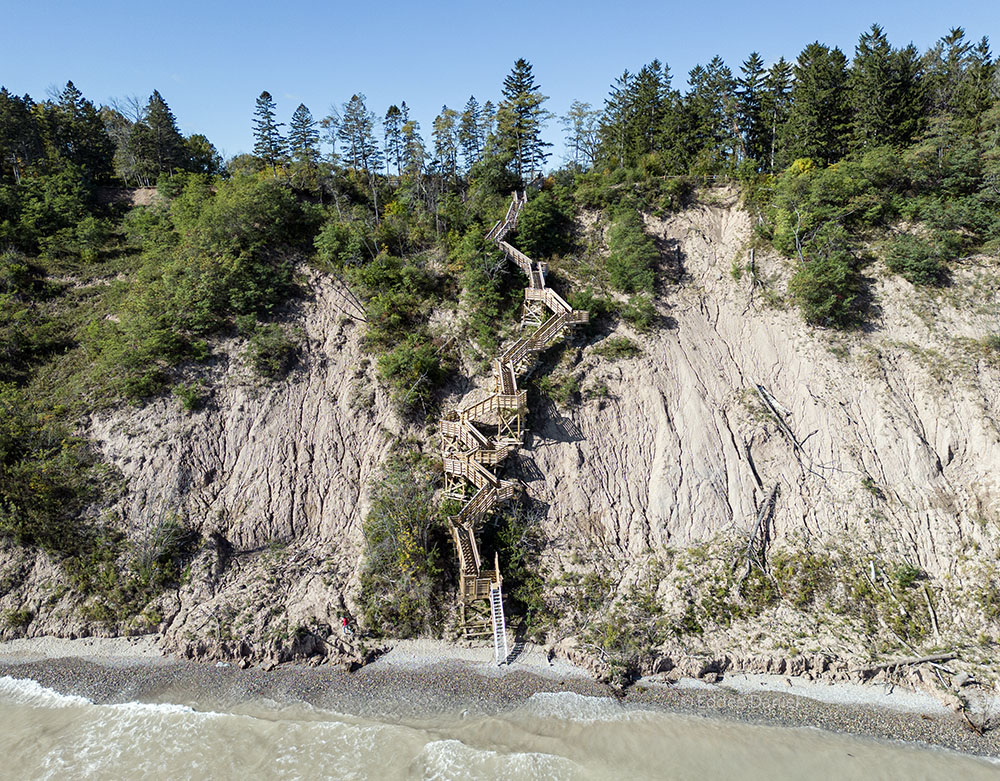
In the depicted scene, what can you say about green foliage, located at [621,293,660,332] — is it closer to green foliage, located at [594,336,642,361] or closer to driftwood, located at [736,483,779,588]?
green foliage, located at [594,336,642,361]

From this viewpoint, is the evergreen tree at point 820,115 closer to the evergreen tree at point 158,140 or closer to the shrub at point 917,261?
the shrub at point 917,261

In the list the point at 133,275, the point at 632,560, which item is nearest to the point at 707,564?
the point at 632,560

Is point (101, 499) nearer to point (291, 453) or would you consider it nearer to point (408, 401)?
point (291, 453)

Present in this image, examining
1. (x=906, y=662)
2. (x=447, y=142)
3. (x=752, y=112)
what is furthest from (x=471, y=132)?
(x=906, y=662)

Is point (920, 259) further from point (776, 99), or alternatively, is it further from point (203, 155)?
point (203, 155)

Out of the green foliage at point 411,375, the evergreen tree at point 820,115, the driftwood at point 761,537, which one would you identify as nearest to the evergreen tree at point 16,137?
the green foliage at point 411,375

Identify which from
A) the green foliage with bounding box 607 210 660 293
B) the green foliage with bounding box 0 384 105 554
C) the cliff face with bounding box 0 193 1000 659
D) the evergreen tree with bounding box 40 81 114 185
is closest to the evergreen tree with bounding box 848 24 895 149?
the cliff face with bounding box 0 193 1000 659
